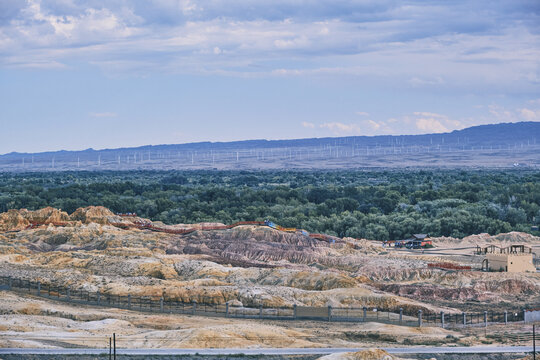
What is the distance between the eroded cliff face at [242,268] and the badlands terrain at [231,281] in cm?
12

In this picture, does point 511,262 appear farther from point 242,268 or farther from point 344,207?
point 344,207

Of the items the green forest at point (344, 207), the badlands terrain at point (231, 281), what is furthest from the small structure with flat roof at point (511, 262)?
the green forest at point (344, 207)

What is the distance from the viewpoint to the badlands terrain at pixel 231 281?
4262 cm

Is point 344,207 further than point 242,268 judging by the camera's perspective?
Yes

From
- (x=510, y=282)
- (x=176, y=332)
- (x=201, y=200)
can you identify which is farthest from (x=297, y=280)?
(x=201, y=200)

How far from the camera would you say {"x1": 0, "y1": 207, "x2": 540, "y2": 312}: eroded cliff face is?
54875 mm

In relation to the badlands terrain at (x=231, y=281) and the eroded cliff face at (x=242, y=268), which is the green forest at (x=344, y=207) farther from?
the eroded cliff face at (x=242, y=268)

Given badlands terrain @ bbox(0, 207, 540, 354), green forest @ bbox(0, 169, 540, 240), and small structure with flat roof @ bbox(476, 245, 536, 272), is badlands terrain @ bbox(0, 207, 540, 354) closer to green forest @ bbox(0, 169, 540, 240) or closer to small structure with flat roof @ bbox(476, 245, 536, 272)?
small structure with flat roof @ bbox(476, 245, 536, 272)

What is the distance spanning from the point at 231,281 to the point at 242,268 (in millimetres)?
5140

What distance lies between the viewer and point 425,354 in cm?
3878

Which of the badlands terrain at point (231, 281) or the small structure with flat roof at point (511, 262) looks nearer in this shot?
the badlands terrain at point (231, 281)

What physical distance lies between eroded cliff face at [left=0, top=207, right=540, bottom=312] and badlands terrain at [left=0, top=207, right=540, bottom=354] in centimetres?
12

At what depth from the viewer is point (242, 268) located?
66.2 meters

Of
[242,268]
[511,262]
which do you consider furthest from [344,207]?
[242,268]
